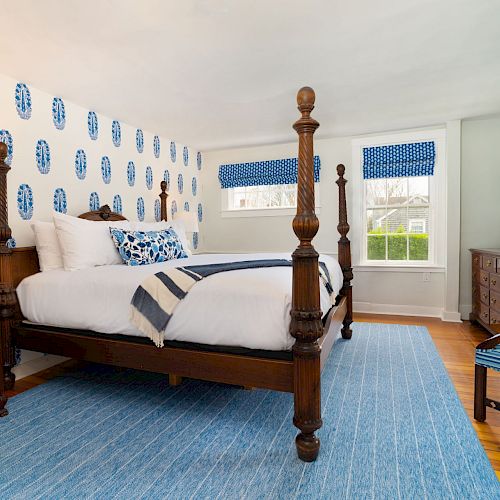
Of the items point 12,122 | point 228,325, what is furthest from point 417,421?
point 12,122

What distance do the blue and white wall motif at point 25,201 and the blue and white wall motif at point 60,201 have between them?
230 mm

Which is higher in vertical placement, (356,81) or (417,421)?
(356,81)

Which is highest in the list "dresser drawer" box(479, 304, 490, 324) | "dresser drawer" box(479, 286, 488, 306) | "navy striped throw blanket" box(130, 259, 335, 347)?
"navy striped throw blanket" box(130, 259, 335, 347)

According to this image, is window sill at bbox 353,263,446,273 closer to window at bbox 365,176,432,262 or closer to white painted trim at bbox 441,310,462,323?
window at bbox 365,176,432,262

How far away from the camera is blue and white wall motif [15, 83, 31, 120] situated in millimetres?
2855

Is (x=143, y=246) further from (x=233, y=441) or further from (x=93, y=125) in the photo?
(x=233, y=441)

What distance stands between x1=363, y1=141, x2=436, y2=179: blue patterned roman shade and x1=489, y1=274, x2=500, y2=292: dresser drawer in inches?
59.3

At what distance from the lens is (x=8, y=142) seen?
279 cm

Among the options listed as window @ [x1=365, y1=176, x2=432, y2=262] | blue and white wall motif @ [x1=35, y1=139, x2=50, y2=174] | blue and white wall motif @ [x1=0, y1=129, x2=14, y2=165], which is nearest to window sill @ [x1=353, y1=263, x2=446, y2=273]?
window @ [x1=365, y1=176, x2=432, y2=262]

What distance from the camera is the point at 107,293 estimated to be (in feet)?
7.40

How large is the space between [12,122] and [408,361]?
11.9 feet

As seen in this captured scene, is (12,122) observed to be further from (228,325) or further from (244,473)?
(244,473)

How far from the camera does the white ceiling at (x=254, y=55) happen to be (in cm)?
201

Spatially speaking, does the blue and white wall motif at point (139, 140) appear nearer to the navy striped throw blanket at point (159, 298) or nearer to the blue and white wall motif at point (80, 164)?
the blue and white wall motif at point (80, 164)
